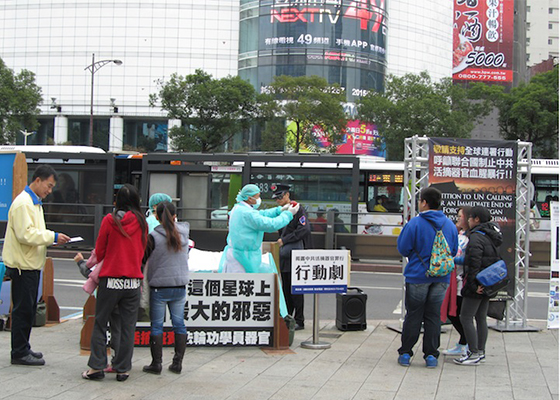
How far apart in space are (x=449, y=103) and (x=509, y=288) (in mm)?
37662

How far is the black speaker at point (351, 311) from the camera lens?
9273mm

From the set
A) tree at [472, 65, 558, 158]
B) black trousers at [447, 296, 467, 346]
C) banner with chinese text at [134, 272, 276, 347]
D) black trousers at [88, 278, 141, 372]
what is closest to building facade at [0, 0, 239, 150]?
tree at [472, 65, 558, 158]

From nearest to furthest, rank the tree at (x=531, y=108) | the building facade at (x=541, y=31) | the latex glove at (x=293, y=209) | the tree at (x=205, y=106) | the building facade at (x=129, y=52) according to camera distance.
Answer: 1. the latex glove at (x=293, y=209)
2. the tree at (x=205, y=106)
3. the tree at (x=531, y=108)
4. the building facade at (x=129, y=52)
5. the building facade at (x=541, y=31)

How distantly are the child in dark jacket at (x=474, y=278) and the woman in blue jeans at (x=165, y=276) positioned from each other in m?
3.16

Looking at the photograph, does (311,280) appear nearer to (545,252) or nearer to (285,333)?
(285,333)

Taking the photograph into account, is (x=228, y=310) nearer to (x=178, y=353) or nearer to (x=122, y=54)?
(x=178, y=353)

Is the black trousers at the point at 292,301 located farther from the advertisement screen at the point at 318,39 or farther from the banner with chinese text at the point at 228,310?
the advertisement screen at the point at 318,39

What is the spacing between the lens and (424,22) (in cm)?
6838

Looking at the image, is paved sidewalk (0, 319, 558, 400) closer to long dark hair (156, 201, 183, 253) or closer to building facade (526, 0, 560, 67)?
long dark hair (156, 201, 183, 253)

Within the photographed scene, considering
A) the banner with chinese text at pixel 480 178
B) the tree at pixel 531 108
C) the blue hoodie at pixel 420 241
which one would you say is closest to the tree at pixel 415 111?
the tree at pixel 531 108

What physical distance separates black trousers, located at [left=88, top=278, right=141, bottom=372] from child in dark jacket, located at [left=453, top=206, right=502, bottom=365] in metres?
3.64

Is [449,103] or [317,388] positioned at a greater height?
[449,103]

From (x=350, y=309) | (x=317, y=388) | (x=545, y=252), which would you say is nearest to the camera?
(x=317, y=388)

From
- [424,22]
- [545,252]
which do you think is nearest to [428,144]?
[545,252]
